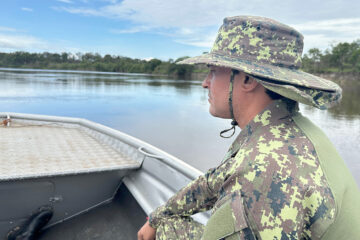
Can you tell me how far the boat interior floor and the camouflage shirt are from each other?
5.27 ft

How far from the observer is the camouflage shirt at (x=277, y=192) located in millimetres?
630

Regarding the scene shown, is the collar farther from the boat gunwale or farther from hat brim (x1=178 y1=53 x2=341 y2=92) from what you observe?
the boat gunwale

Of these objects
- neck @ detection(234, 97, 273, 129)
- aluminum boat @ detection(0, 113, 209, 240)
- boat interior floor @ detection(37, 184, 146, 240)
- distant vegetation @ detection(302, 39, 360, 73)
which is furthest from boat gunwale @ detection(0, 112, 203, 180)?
distant vegetation @ detection(302, 39, 360, 73)

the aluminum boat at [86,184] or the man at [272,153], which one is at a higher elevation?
the man at [272,153]

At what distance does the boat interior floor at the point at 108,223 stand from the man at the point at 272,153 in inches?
53.2

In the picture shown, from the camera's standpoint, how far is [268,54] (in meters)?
0.86

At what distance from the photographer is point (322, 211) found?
64 centimetres

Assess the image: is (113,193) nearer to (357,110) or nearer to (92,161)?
(92,161)

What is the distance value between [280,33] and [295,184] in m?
0.48

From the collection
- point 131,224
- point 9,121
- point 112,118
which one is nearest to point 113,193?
point 131,224

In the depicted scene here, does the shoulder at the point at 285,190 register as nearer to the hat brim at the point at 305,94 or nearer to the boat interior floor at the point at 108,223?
the hat brim at the point at 305,94

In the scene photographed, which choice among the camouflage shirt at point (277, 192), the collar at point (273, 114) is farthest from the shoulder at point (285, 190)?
the collar at point (273, 114)

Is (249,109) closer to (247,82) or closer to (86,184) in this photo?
(247,82)

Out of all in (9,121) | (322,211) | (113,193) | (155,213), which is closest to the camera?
(322,211)
